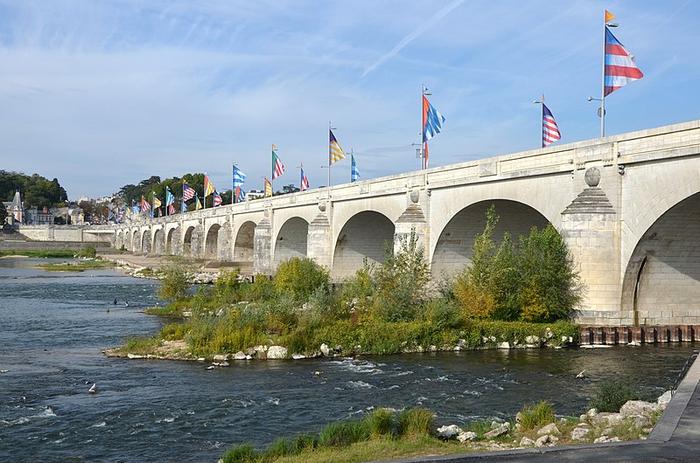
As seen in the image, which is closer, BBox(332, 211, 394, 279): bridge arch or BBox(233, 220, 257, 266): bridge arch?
BBox(332, 211, 394, 279): bridge arch

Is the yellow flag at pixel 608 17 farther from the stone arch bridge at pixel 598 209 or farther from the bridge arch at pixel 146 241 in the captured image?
the bridge arch at pixel 146 241

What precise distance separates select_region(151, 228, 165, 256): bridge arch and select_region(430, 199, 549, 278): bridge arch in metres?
97.3

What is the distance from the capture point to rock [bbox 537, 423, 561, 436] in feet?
44.3

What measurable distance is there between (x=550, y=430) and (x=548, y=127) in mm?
23717

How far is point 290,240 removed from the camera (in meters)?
68.8

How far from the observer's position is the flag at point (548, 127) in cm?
3475

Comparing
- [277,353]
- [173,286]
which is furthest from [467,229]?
[173,286]

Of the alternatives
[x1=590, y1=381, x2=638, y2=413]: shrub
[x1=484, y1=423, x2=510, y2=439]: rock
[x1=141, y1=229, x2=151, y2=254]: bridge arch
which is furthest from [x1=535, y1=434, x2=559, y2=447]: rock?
[x1=141, y1=229, x2=151, y2=254]: bridge arch

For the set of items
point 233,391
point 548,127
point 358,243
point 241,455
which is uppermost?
point 548,127

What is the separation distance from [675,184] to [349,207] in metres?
28.8

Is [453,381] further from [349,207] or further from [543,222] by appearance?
[349,207]

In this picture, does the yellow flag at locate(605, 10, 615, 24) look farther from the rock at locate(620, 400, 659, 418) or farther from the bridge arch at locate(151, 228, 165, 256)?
the bridge arch at locate(151, 228, 165, 256)

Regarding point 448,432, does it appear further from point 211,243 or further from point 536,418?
point 211,243

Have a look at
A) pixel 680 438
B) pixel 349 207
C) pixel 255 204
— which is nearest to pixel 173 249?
pixel 255 204
